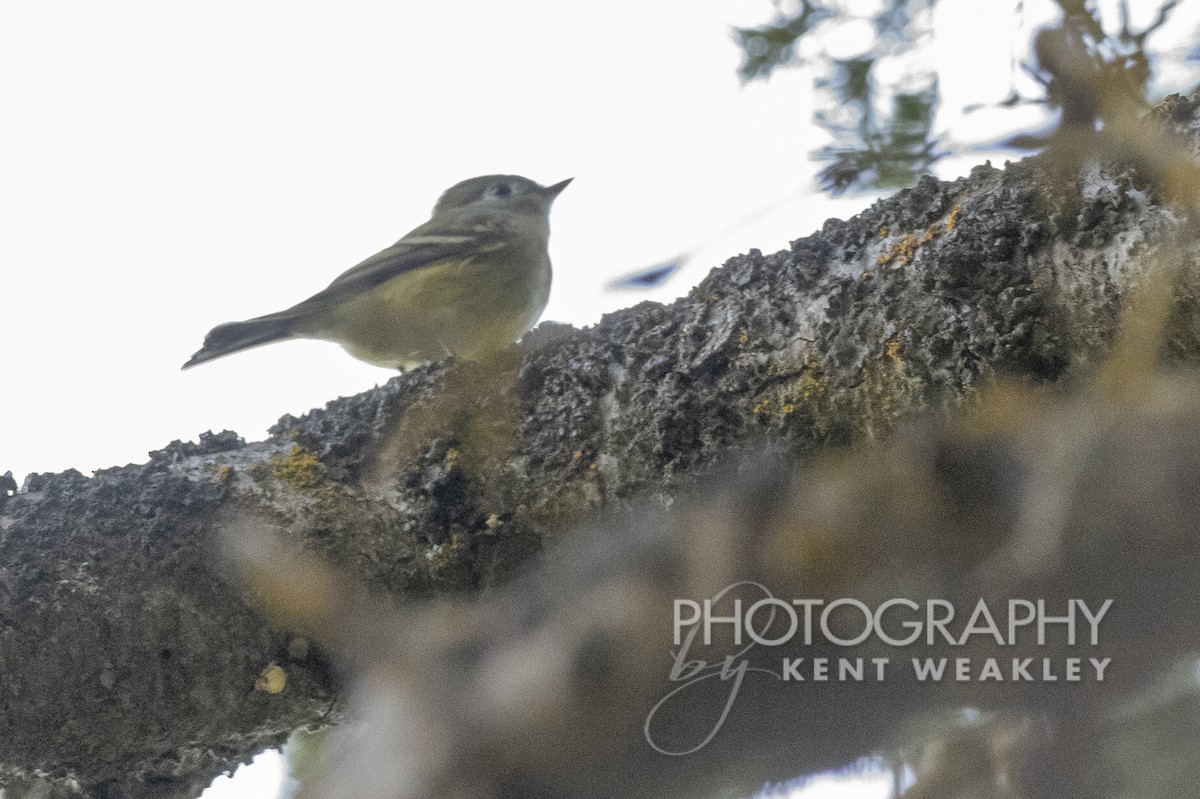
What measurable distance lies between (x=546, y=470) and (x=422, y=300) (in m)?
1.66

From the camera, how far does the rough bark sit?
1.03m

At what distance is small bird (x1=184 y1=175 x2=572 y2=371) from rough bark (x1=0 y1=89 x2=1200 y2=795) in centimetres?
102

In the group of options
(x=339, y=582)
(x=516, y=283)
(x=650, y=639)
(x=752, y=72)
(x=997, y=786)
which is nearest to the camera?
(x=997, y=786)

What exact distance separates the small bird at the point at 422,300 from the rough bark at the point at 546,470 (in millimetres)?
1022

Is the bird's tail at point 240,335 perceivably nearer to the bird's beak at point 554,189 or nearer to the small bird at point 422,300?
the small bird at point 422,300

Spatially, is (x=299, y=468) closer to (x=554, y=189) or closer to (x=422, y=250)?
(x=422, y=250)

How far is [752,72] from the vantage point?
186cm

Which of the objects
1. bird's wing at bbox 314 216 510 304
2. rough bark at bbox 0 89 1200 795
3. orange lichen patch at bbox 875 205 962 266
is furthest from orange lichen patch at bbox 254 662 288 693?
bird's wing at bbox 314 216 510 304

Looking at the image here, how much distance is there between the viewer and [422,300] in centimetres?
297

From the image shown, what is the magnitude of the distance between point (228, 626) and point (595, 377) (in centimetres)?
→ 57

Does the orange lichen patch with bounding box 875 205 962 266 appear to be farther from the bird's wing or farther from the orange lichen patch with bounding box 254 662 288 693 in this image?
the bird's wing

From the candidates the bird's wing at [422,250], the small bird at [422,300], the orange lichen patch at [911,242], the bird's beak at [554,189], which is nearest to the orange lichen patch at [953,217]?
the orange lichen patch at [911,242]

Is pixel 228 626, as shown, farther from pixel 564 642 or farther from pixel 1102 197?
pixel 1102 197

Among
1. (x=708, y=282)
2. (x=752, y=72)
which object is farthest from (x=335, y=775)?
(x=752, y=72)
